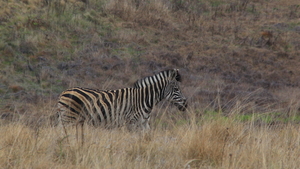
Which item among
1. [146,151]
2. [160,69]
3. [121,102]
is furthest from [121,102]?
[160,69]

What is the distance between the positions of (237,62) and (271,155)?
536 inches

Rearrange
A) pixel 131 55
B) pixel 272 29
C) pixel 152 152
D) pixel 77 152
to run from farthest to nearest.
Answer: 1. pixel 272 29
2. pixel 131 55
3. pixel 152 152
4. pixel 77 152

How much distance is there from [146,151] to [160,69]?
11329 millimetres

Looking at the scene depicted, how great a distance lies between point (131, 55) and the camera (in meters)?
16.8

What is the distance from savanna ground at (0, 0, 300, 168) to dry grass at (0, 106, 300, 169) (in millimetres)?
18

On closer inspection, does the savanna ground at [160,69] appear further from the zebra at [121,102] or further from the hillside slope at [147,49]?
the zebra at [121,102]

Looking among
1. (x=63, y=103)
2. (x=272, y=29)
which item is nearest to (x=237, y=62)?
(x=272, y=29)

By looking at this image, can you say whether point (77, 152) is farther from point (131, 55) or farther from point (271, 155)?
point (131, 55)

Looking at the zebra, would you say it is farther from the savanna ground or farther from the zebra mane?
the savanna ground

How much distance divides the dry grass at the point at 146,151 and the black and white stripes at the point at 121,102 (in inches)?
81.7

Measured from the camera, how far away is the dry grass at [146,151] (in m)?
4.21

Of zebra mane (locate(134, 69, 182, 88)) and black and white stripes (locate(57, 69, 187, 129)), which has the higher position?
zebra mane (locate(134, 69, 182, 88))

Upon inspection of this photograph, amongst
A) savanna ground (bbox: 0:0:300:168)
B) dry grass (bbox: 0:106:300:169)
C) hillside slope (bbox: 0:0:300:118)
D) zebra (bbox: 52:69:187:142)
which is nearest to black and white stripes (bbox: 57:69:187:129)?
zebra (bbox: 52:69:187:142)

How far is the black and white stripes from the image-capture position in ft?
24.4
